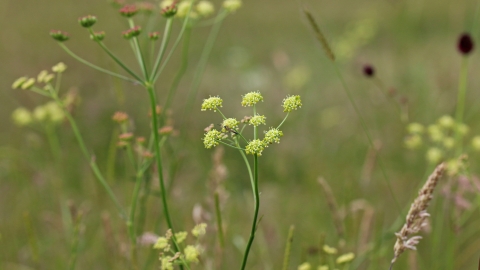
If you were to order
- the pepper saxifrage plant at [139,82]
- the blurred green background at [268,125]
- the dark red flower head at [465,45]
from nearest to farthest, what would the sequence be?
the pepper saxifrage plant at [139,82] → the dark red flower head at [465,45] → the blurred green background at [268,125]

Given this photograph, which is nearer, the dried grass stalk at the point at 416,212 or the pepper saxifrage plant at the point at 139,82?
the dried grass stalk at the point at 416,212

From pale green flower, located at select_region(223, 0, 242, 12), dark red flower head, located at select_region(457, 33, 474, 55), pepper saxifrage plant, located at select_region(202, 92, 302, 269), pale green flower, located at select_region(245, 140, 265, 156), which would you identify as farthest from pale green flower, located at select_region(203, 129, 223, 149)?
dark red flower head, located at select_region(457, 33, 474, 55)

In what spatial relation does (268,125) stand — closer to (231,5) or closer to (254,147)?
(231,5)

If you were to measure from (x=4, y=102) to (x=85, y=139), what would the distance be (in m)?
2.07

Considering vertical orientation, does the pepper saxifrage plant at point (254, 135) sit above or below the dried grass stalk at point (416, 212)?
above

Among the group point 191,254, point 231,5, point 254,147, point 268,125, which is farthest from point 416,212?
point 268,125

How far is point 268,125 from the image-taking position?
5.22 meters

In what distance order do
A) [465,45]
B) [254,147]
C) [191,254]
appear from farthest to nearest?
[465,45] → [191,254] → [254,147]

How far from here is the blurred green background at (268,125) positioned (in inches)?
113

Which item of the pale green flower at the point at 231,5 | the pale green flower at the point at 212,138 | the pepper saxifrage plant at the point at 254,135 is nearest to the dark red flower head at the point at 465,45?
the pale green flower at the point at 231,5

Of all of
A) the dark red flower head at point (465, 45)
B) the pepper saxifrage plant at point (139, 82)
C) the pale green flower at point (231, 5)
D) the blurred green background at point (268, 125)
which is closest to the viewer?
the pepper saxifrage plant at point (139, 82)

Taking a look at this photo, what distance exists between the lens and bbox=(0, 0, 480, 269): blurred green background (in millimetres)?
2867

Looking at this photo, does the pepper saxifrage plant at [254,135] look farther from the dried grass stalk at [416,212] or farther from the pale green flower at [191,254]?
the dried grass stalk at [416,212]

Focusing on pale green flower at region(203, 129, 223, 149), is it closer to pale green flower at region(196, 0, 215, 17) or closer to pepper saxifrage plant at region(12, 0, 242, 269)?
pepper saxifrage plant at region(12, 0, 242, 269)
